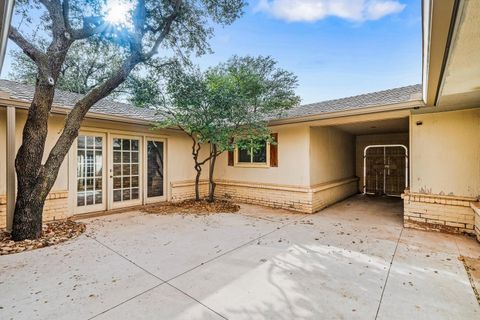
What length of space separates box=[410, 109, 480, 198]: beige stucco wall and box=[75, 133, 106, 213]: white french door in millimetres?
7542

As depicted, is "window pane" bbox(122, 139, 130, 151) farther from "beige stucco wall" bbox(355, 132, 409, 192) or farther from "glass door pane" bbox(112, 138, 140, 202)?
"beige stucco wall" bbox(355, 132, 409, 192)

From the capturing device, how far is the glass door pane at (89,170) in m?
5.69

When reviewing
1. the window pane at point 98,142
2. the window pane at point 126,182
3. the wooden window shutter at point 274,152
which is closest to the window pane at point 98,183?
the window pane at point 126,182

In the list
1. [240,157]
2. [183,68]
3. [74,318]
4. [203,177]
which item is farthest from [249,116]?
[74,318]

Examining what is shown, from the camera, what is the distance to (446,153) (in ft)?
15.2

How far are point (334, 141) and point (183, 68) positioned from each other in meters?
5.45

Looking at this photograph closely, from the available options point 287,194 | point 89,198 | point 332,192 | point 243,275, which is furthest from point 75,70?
point 243,275

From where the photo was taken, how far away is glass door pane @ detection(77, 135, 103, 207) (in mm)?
5691

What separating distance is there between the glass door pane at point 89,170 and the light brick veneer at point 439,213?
24.5ft

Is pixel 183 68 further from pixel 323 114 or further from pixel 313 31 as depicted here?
pixel 313 31

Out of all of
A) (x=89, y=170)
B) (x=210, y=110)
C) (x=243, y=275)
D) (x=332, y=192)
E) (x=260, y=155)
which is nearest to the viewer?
(x=243, y=275)

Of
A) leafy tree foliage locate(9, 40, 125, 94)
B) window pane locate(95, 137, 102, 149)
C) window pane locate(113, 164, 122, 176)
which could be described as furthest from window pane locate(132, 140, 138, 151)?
leafy tree foliage locate(9, 40, 125, 94)

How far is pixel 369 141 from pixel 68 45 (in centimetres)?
1041

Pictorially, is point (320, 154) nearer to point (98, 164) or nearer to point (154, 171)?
point (154, 171)
